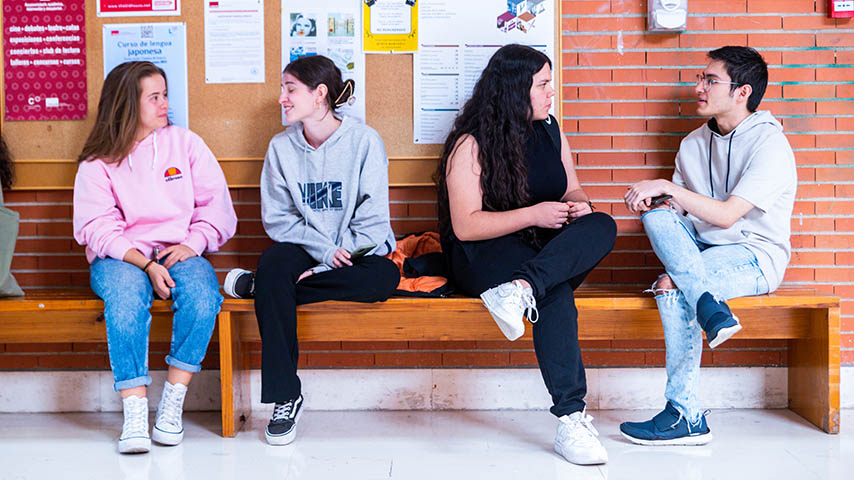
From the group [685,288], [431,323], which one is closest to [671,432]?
[685,288]

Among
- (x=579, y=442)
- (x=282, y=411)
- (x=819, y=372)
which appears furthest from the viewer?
(x=819, y=372)

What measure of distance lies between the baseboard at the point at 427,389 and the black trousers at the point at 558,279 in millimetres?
607

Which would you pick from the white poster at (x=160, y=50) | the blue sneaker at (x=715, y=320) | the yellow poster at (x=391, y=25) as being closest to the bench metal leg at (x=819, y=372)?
the blue sneaker at (x=715, y=320)

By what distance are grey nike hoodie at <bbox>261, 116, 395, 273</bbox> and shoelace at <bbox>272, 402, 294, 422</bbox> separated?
529 mm

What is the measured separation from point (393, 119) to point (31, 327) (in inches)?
62.5

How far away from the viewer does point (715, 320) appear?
2539mm

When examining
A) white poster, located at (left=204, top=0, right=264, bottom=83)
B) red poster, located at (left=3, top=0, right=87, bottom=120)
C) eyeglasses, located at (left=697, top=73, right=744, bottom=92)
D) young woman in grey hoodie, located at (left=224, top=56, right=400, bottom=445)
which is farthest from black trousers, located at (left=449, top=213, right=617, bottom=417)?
red poster, located at (left=3, top=0, right=87, bottom=120)

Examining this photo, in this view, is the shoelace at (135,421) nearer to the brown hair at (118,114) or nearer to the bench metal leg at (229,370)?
the bench metal leg at (229,370)

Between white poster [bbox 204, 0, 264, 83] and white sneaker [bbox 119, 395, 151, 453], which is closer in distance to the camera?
white sneaker [bbox 119, 395, 151, 453]

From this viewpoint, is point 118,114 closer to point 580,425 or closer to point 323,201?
point 323,201

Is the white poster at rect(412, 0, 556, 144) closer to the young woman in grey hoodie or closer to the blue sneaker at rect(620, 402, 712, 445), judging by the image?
the young woman in grey hoodie

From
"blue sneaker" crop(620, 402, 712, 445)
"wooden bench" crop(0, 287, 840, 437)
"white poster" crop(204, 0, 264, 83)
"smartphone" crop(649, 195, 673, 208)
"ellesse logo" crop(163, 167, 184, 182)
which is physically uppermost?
"white poster" crop(204, 0, 264, 83)

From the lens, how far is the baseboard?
3.23 m

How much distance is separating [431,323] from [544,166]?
72 cm
